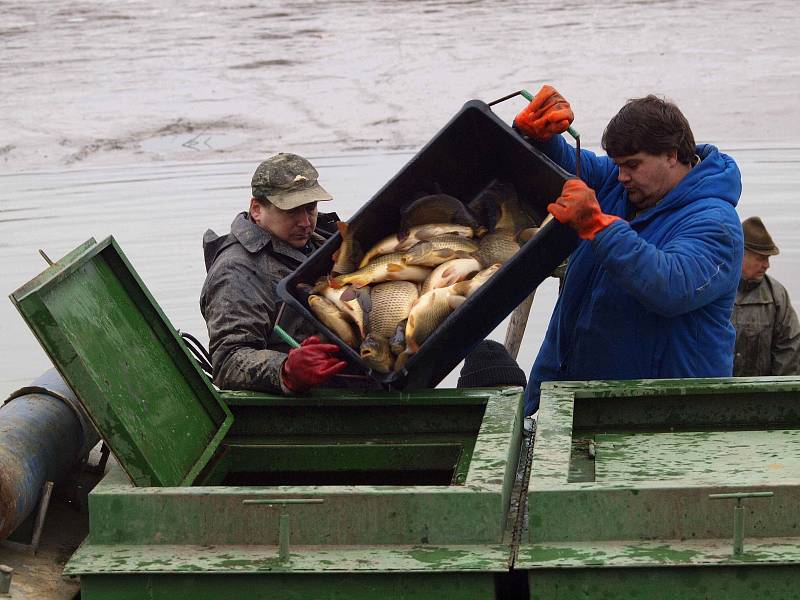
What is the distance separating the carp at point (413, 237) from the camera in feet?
Answer: 16.2

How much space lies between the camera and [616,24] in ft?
66.4

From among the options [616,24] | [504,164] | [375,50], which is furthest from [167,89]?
[504,164]

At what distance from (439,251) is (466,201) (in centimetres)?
73

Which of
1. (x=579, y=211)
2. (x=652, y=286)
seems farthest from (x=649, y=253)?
(x=579, y=211)

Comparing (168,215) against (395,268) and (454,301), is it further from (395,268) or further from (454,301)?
(454,301)

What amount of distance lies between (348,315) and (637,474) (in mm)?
1128

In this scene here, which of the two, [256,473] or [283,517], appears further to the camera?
[256,473]

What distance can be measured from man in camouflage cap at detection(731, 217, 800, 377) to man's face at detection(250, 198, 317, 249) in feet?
10.6

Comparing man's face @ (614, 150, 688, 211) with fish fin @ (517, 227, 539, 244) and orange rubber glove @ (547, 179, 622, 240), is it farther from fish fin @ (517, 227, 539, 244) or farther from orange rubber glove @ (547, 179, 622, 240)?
orange rubber glove @ (547, 179, 622, 240)

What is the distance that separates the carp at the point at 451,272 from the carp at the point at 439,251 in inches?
1.3

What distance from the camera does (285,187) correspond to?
534cm

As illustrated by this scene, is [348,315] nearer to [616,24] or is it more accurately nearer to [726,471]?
[726,471]

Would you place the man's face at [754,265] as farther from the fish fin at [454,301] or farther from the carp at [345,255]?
the fish fin at [454,301]

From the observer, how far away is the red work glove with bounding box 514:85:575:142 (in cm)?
498
